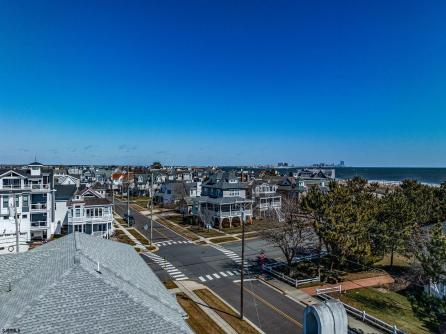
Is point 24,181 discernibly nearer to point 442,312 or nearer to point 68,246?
point 68,246

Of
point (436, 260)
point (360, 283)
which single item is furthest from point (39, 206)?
point (436, 260)

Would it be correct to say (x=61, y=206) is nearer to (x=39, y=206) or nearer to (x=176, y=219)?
(x=39, y=206)

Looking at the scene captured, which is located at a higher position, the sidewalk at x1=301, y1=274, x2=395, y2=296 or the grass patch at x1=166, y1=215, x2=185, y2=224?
the grass patch at x1=166, y1=215, x2=185, y2=224

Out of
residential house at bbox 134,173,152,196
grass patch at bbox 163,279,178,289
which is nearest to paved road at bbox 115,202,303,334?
grass patch at bbox 163,279,178,289

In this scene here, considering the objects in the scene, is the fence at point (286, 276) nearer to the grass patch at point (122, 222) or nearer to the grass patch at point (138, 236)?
the grass patch at point (138, 236)

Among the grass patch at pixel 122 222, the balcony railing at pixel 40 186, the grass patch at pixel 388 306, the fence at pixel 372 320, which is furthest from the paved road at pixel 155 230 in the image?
the fence at pixel 372 320

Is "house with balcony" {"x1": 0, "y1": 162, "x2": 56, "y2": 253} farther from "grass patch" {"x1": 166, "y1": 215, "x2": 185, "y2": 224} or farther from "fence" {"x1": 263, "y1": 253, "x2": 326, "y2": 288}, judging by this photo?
"fence" {"x1": 263, "y1": 253, "x2": 326, "y2": 288}
